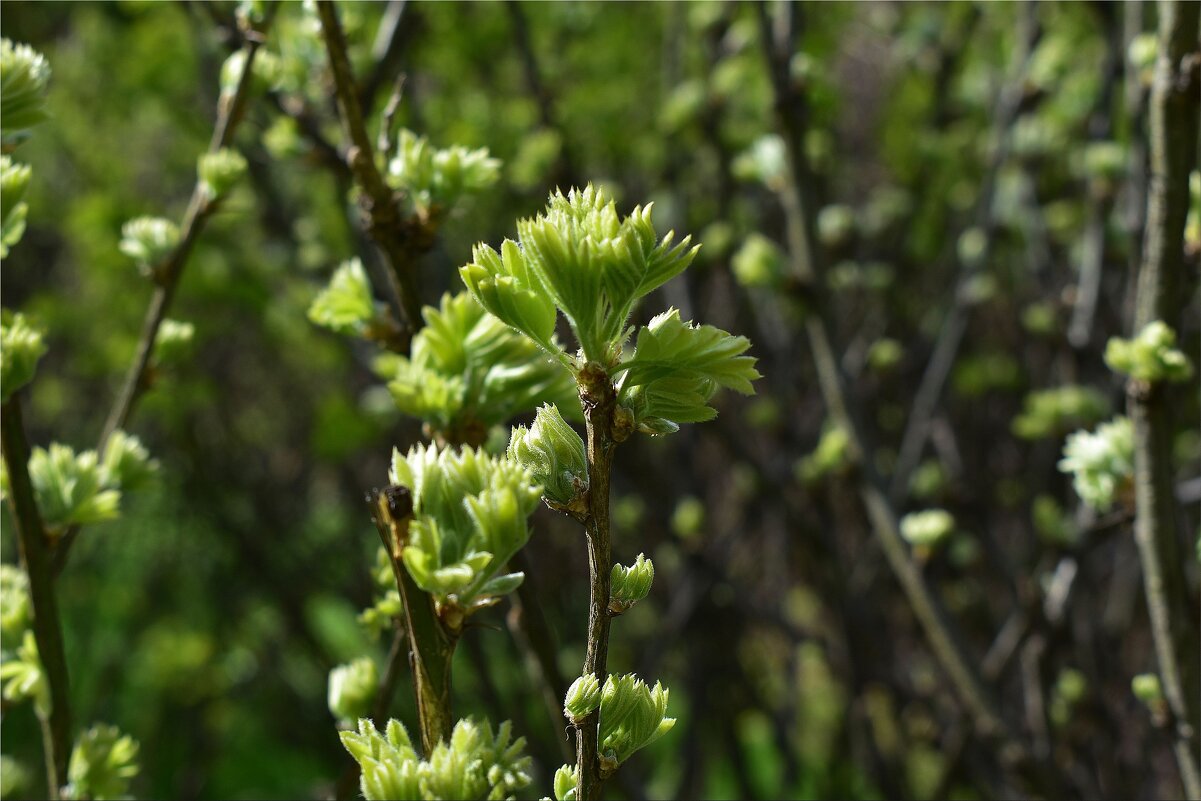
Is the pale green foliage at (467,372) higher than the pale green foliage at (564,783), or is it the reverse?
the pale green foliage at (467,372)

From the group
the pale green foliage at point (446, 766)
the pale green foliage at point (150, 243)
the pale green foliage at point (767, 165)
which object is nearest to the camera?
the pale green foliage at point (446, 766)

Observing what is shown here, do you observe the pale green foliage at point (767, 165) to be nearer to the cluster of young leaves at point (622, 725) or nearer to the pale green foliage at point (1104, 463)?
the pale green foliage at point (1104, 463)

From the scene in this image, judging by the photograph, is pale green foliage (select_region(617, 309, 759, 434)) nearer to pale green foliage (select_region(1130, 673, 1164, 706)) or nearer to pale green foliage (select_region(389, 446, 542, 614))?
pale green foliage (select_region(389, 446, 542, 614))

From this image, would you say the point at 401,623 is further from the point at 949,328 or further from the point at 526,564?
the point at 949,328

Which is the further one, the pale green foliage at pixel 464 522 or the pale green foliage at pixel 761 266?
the pale green foliage at pixel 761 266

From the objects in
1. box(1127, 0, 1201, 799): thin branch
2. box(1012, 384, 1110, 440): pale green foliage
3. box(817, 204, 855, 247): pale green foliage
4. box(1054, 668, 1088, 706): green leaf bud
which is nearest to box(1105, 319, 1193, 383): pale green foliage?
box(1127, 0, 1201, 799): thin branch

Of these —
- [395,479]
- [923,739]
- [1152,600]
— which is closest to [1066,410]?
[1152,600]

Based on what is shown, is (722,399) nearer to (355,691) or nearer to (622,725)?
(355,691)

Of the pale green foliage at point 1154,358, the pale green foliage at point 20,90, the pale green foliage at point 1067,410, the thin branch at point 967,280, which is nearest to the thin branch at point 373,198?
the pale green foliage at point 20,90
